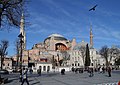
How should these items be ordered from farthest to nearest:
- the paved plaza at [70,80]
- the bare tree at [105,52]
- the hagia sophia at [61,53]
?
the hagia sophia at [61,53], the bare tree at [105,52], the paved plaza at [70,80]

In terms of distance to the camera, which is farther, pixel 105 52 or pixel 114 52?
pixel 114 52

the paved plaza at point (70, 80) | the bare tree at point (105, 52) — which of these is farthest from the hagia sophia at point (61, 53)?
the paved plaza at point (70, 80)

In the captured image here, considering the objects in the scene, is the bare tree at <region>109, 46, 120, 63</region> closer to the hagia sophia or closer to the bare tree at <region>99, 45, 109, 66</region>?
the bare tree at <region>99, 45, 109, 66</region>

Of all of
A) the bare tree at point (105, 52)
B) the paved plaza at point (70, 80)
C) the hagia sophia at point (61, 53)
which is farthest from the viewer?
the hagia sophia at point (61, 53)

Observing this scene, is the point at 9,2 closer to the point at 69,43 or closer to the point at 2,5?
the point at 2,5

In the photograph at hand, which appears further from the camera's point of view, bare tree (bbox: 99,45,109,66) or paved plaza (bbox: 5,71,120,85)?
bare tree (bbox: 99,45,109,66)

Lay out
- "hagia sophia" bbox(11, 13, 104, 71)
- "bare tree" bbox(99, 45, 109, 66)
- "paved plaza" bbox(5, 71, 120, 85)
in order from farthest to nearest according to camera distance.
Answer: "hagia sophia" bbox(11, 13, 104, 71), "bare tree" bbox(99, 45, 109, 66), "paved plaza" bbox(5, 71, 120, 85)

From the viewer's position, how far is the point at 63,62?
120 m

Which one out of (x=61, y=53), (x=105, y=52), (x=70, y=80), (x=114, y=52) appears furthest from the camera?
(x=61, y=53)

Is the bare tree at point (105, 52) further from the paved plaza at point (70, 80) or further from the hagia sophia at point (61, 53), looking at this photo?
the paved plaza at point (70, 80)

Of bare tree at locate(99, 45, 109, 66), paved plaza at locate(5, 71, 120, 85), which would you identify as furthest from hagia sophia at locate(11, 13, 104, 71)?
paved plaza at locate(5, 71, 120, 85)

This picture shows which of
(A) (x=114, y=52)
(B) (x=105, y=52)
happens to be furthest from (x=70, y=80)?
(A) (x=114, y=52)

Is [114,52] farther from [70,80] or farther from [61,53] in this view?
[70,80]

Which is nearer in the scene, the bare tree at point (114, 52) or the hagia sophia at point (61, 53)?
the bare tree at point (114, 52)
